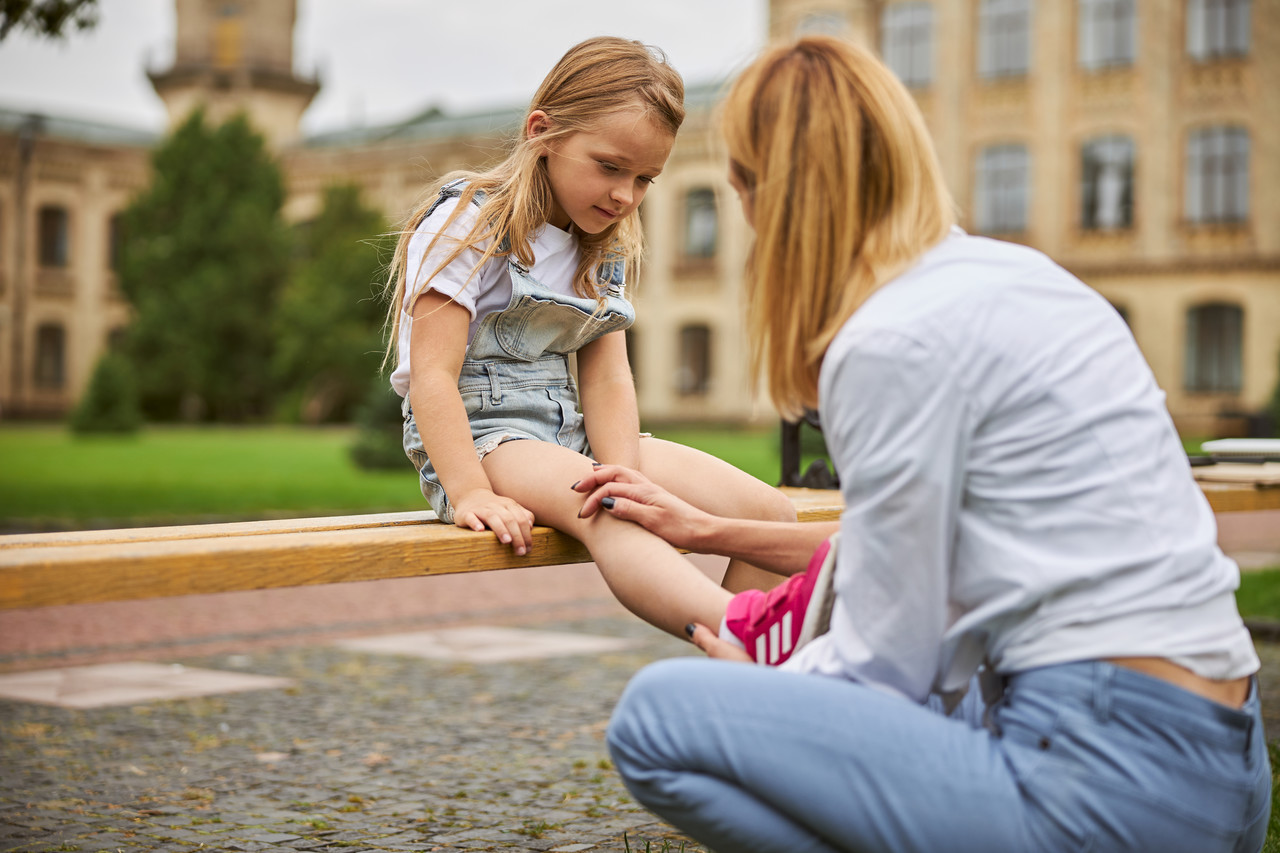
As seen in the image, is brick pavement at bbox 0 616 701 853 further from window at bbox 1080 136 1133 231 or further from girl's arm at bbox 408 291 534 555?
window at bbox 1080 136 1133 231

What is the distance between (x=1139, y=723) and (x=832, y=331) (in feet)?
1.88

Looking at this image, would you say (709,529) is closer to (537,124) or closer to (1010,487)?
(1010,487)

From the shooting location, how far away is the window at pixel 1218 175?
97.3 ft

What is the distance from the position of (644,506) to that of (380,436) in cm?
1660

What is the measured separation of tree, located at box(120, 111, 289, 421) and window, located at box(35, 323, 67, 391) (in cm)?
421

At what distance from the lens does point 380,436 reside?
1861 centimetres

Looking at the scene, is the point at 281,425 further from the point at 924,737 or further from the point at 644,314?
the point at 924,737

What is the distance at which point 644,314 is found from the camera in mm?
37188

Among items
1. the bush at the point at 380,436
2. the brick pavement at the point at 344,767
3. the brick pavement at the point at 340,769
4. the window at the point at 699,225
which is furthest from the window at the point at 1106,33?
the brick pavement at the point at 340,769

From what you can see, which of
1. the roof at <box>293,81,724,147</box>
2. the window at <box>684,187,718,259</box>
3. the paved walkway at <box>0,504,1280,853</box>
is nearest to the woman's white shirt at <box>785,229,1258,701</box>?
the paved walkway at <box>0,504,1280,853</box>

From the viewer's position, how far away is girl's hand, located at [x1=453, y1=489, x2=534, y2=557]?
8.01 ft

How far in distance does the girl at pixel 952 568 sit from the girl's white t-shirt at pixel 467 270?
100 cm

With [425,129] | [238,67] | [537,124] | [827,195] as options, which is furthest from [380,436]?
[238,67]

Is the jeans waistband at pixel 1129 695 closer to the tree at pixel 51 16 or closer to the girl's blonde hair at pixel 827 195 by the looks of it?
the girl's blonde hair at pixel 827 195
